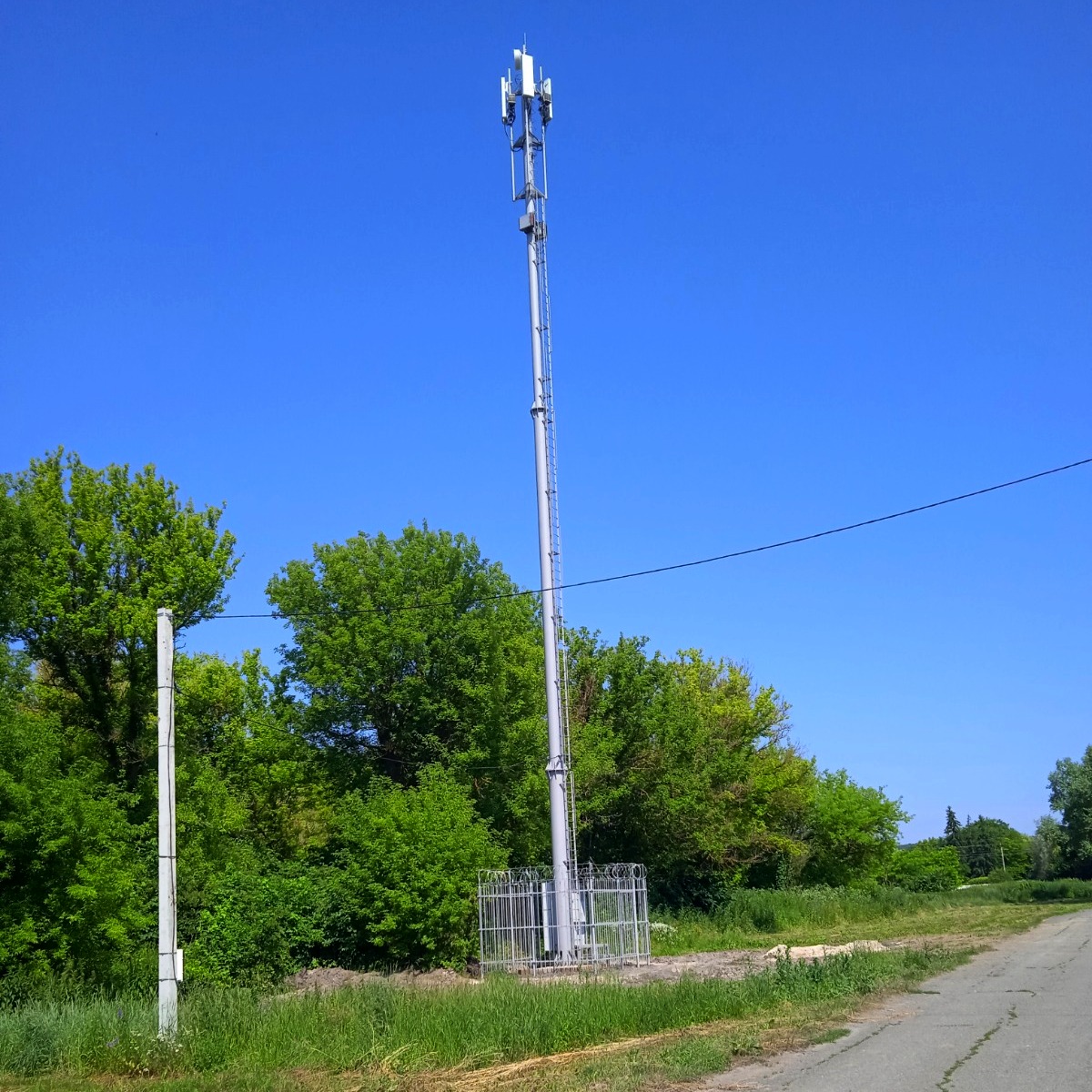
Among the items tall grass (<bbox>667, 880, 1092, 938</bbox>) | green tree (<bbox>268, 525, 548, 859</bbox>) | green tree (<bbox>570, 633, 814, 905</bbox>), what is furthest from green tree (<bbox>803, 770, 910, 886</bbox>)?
green tree (<bbox>268, 525, 548, 859</bbox>)

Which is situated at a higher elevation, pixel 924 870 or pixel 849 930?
pixel 849 930

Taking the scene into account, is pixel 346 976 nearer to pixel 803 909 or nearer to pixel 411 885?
pixel 411 885

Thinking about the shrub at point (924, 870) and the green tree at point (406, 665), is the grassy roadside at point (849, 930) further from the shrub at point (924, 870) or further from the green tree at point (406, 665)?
the shrub at point (924, 870)

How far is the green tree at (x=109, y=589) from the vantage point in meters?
33.1

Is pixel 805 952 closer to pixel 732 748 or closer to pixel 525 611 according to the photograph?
pixel 525 611

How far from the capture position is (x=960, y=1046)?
1298 cm

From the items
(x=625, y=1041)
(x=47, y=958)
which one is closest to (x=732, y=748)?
(x=47, y=958)

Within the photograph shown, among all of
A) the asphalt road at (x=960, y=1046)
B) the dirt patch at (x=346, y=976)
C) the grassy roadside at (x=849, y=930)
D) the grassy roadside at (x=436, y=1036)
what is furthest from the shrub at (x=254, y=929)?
the asphalt road at (x=960, y=1046)

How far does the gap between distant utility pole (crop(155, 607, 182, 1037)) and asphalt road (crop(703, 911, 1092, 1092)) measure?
21.1 feet

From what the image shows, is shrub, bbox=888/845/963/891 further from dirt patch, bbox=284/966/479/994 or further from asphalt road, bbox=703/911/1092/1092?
asphalt road, bbox=703/911/1092/1092

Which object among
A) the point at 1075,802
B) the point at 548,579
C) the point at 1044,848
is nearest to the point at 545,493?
the point at 548,579

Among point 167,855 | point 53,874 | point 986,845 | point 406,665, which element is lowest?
point 986,845

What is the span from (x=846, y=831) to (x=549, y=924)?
41.7 metres

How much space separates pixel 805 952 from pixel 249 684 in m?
25.3
